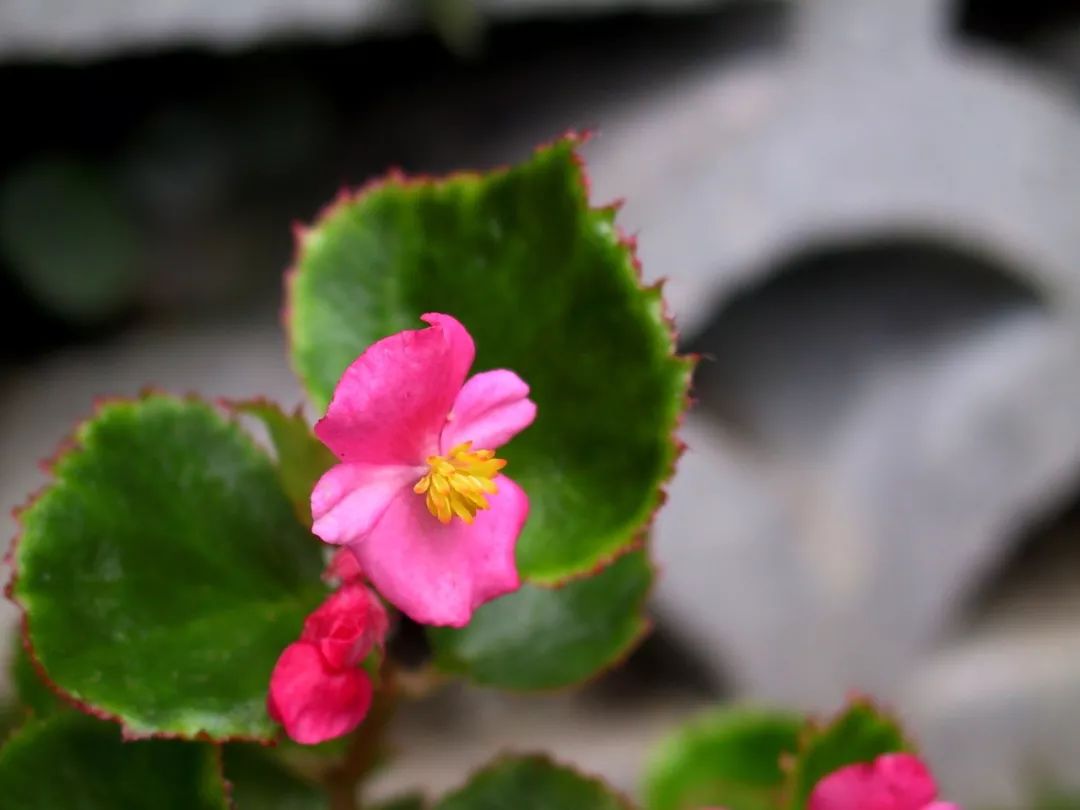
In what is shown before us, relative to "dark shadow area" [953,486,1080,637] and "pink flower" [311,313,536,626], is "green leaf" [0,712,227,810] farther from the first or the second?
"dark shadow area" [953,486,1080,637]

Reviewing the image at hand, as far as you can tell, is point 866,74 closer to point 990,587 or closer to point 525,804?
point 990,587

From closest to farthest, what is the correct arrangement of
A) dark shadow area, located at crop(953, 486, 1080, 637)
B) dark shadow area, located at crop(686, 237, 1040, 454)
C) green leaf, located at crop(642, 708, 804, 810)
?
green leaf, located at crop(642, 708, 804, 810) → dark shadow area, located at crop(686, 237, 1040, 454) → dark shadow area, located at crop(953, 486, 1080, 637)

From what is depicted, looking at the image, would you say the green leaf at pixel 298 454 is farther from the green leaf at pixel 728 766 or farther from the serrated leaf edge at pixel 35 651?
the green leaf at pixel 728 766

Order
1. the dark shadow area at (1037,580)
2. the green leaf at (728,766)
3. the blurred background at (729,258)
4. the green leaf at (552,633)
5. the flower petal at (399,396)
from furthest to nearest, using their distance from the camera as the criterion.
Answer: the dark shadow area at (1037,580) → the blurred background at (729,258) → the green leaf at (728,766) → the green leaf at (552,633) → the flower petal at (399,396)

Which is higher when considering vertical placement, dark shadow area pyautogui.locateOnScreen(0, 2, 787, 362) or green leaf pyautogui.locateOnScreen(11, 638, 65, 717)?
dark shadow area pyautogui.locateOnScreen(0, 2, 787, 362)

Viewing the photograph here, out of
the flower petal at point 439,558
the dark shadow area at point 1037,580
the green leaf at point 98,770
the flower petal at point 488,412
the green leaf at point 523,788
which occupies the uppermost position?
the dark shadow area at point 1037,580

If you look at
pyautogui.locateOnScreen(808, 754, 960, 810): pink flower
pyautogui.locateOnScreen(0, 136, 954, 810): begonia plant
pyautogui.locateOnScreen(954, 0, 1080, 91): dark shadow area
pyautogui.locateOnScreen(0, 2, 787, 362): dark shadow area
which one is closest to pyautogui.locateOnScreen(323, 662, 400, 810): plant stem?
pyautogui.locateOnScreen(0, 136, 954, 810): begonia plant

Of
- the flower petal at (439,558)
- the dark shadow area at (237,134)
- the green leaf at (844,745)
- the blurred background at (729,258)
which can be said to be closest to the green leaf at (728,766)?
the green leaf at (844,745)

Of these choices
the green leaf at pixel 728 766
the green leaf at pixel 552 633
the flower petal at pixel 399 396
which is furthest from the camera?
the green leaf at pixel 728 766
